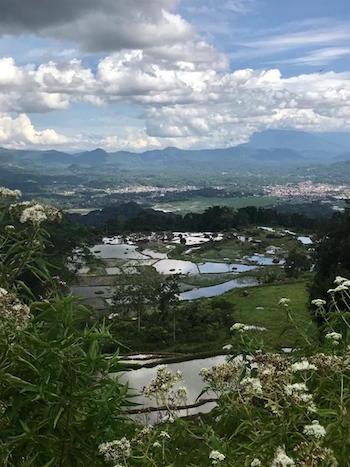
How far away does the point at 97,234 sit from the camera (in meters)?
89.4

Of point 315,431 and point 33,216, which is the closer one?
point 315,431

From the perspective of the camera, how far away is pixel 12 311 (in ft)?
9.48

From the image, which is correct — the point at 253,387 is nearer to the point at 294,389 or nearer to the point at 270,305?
the point at 294,389

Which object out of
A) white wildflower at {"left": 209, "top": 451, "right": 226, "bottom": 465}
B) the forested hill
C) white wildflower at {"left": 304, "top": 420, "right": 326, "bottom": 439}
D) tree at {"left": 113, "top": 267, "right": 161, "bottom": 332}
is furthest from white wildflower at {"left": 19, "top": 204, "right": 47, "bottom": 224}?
the forested hill

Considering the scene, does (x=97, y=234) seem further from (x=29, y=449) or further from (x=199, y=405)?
(x=29, y=449)

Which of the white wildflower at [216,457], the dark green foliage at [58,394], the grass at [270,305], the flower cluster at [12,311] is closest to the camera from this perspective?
the white wildflower at [216,457]

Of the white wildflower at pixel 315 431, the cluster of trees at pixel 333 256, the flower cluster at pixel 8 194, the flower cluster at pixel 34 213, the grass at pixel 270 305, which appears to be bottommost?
the grass at pixel 270 305

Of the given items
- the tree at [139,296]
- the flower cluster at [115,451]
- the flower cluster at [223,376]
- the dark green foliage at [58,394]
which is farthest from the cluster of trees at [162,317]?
the flower cluster at [115,451]

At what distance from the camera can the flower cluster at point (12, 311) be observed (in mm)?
2824

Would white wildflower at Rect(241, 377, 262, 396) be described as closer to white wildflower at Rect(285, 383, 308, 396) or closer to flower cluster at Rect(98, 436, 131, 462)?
white wildflower at Rect(285, 383, 308, 396)

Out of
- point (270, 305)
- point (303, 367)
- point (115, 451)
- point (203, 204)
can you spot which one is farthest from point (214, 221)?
point (115, 451)

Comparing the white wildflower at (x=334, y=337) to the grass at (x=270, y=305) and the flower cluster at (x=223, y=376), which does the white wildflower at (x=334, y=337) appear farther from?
the grass at (x=270, y=305)

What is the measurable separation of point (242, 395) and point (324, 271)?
2345cm

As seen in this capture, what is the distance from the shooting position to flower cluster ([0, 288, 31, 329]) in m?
2.82
